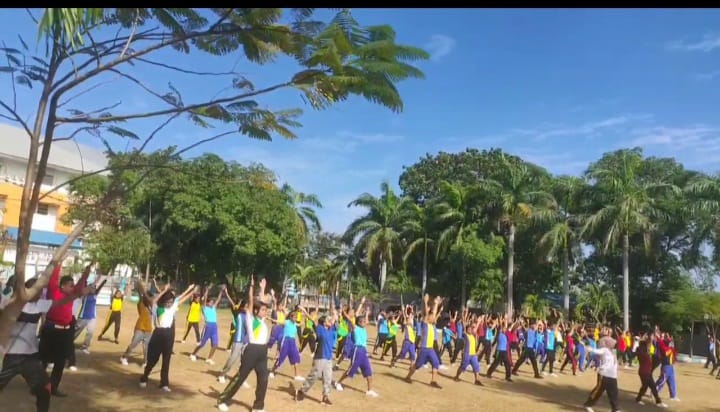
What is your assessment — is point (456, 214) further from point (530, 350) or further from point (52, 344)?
point (52, 344)

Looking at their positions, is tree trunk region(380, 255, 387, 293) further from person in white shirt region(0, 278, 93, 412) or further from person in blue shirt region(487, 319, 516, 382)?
person in white shirt region(0, 278, 93, 412)

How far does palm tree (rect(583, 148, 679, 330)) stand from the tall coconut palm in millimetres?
7033

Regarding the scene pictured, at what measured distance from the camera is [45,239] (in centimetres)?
3806

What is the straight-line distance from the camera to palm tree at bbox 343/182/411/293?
37.4 meters

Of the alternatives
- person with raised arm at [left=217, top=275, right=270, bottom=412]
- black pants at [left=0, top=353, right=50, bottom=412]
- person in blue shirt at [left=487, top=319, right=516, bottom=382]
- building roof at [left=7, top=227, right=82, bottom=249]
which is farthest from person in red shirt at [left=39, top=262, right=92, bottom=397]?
building roof at [left=7, top=227, right=82, bottom=249]

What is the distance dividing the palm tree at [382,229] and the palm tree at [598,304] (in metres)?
11.0

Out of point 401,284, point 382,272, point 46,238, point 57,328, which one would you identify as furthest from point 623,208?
point 46,238

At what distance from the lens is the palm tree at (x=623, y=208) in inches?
1095

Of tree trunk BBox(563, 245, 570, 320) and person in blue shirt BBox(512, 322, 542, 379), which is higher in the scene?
tree trunk BBox(563, 245, 570, 320)

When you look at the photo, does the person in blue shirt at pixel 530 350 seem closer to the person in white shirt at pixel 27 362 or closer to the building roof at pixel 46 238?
the person in white shirt at pixel 27 362

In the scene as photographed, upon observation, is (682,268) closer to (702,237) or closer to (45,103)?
(702,237)

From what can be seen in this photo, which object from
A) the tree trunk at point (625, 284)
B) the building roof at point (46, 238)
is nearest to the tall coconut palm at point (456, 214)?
the tree trunk at point (625, 284)

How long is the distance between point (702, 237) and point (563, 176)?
27.2ft

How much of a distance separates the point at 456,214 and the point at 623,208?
957 cm
